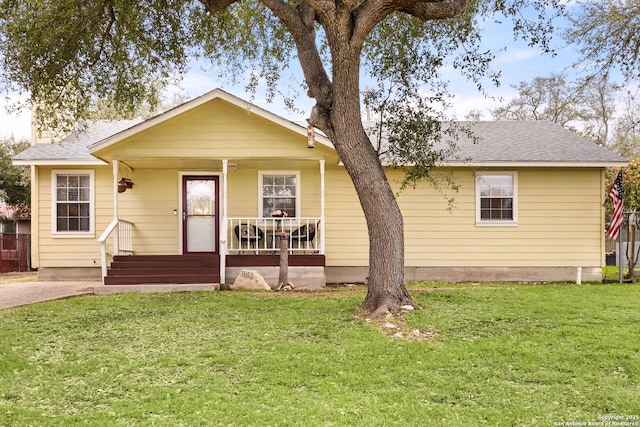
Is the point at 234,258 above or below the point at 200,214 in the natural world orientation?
below

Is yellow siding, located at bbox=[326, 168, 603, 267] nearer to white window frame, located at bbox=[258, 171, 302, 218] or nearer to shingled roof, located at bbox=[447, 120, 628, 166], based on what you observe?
shingled roof, located at bbox=[447, 120, 628, 166]

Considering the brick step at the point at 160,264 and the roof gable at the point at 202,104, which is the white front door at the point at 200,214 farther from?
the roof gable at the point at 202,104

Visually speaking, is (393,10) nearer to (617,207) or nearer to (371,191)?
(371,191)

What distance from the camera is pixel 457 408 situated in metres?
4.33

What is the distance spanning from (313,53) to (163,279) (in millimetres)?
5542

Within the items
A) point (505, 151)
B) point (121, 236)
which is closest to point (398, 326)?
point (505, 151)

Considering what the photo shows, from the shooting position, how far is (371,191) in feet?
25.2

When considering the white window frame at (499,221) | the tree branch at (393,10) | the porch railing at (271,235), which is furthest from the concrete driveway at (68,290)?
the white window frame at (499,221)

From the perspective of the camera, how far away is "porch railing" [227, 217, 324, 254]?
40.0ft

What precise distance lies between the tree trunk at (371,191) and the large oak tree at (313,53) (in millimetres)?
14

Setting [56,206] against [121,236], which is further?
[56,206]

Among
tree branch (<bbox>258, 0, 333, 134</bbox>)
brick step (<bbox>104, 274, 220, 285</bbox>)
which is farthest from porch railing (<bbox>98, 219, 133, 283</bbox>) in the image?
tree branch (<bbox>258, 0, 333, 134</bbox>)

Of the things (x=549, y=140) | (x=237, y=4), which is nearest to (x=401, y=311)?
(x=237, y=4)

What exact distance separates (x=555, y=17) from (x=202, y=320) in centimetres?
764
